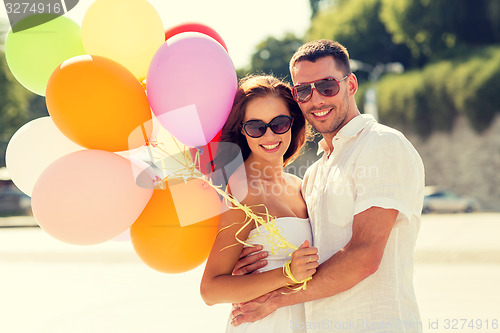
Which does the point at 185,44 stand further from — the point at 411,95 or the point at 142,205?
the point at 411,95

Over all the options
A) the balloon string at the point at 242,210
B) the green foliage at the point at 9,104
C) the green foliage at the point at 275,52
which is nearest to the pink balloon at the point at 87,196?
the balloon string at the point at 242,210

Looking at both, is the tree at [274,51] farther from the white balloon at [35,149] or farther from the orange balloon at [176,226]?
the orange balloon at [176,226]

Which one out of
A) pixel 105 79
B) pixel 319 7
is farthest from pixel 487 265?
pixel 319 7

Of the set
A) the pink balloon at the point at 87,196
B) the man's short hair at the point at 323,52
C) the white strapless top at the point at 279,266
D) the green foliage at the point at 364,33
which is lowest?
the green foliage at the point at 364,33

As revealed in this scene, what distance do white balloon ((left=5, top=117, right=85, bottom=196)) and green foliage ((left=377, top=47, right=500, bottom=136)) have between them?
2360cm

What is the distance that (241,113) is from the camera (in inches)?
109

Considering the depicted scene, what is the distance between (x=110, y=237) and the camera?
269 centimetres

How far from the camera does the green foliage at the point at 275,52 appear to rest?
45719 millimetres

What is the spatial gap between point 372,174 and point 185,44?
1.16 meters

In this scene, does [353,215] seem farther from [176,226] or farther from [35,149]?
[35,149]

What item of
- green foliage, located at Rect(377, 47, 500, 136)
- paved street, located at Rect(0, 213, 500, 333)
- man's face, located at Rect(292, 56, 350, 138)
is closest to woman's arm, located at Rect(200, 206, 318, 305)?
man's face, located at Rect(292, 56, 350, 138)

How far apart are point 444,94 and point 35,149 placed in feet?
81.2

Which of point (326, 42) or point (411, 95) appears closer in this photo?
point (326, 42)

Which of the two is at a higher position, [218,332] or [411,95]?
[218,332]
